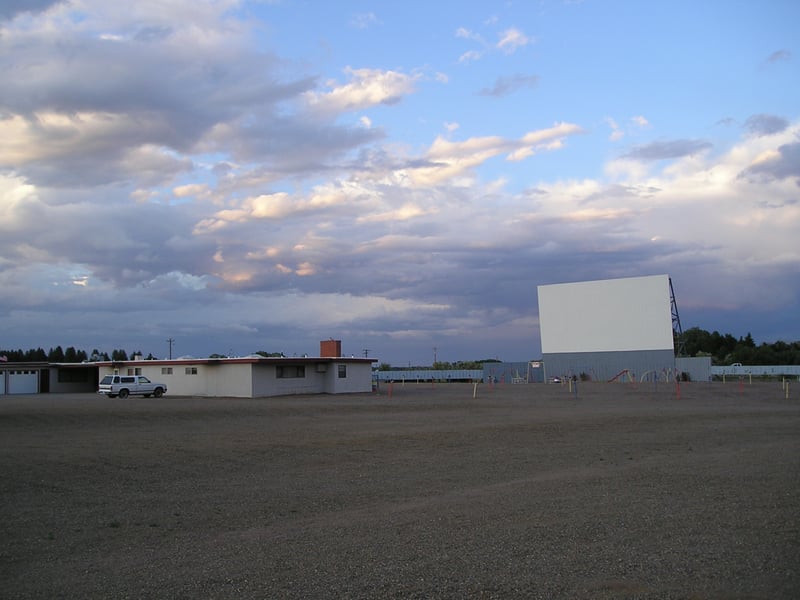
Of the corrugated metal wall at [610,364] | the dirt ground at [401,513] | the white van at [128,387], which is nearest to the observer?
the dirt ground at [401,513]

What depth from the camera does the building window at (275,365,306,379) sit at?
5131 cm

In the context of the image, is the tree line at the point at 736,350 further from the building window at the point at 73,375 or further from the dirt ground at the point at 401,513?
the dirt ground at the point at 401,513

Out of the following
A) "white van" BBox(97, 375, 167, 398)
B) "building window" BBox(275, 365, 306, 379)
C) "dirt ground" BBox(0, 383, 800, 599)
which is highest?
"building window" BBox(275, 365, 306, 379)

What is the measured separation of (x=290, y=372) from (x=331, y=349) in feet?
28.5

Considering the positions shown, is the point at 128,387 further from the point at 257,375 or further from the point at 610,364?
the point at 610,364

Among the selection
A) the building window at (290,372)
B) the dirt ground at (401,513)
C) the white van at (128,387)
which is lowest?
the dirt ground at (401,513)

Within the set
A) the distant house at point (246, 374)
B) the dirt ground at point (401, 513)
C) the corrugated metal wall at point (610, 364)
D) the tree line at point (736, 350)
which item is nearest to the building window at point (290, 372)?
the distant house at point (246, 374)

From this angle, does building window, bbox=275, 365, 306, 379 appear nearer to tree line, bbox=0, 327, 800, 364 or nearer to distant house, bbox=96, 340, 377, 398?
distant house, bbox=96, 340, 377, 398

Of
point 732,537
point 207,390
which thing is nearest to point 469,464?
point 732,537

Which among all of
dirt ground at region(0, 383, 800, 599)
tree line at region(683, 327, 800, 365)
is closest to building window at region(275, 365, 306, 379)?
dirt ground at region(0, 383, 800, 599)

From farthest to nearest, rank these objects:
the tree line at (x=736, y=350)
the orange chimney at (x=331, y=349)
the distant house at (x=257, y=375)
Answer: the tree line at (x=736, y=350)
the orange chimney at (x=331, y=349)
the distant house at (x=257, y=375)

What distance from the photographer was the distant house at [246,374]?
164 feet

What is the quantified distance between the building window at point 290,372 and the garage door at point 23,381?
2533 centimetres

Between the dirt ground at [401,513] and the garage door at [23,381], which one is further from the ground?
the garage door at [23,381]
